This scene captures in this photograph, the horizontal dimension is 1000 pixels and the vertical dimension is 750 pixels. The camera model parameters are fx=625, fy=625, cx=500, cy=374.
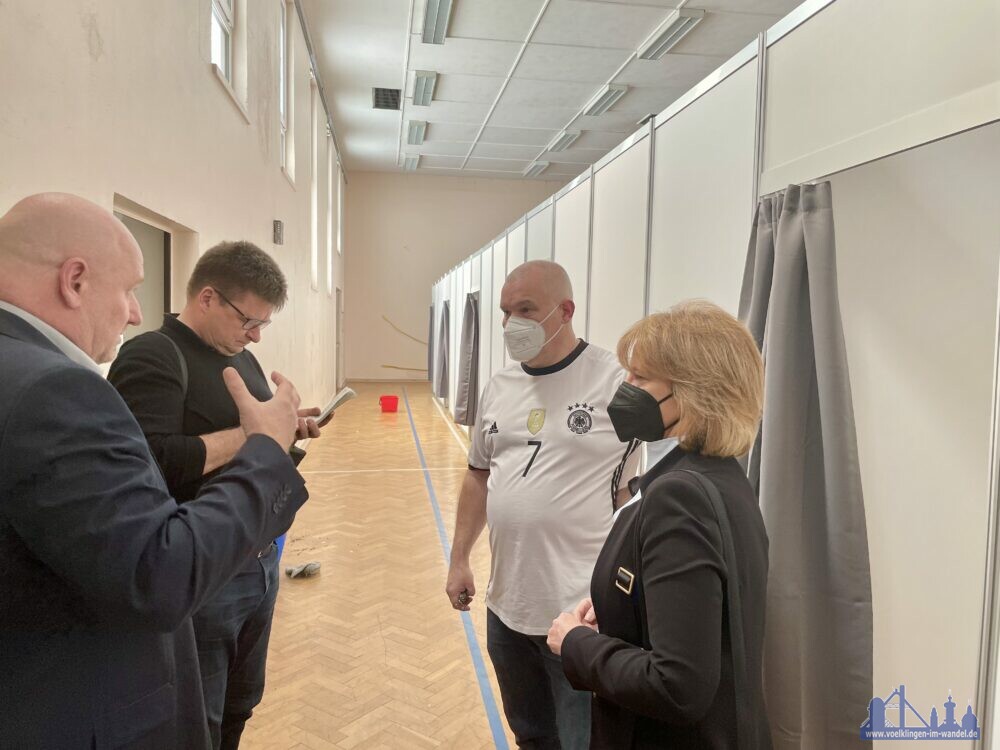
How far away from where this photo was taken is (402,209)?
52.1 feet

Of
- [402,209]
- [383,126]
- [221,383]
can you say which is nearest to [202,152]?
[221,383]

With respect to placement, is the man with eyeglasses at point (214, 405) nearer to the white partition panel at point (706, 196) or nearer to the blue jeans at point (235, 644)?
the blue jeans at point (235, 644)

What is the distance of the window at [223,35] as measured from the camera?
4214 mm

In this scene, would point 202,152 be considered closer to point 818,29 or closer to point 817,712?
point 818,29

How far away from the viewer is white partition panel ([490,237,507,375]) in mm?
6508

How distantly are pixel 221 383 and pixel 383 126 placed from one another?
11.4 m

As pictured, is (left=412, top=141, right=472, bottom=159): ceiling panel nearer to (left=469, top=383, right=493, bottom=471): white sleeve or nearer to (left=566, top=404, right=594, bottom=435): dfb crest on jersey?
(left=469, top=383, right=493, bottom=471): white sleeve

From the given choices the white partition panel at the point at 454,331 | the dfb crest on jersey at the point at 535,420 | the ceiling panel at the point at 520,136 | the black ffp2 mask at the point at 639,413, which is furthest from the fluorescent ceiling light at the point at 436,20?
the black ffp2 mask at the point at 639,413

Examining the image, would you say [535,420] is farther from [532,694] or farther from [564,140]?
[564,140]

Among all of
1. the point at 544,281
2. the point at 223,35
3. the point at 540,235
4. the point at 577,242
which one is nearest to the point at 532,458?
the point at 544,281

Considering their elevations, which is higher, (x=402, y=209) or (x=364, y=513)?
(x=402, y=209)

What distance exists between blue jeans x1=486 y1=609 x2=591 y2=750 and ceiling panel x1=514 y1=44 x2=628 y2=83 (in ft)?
26.9

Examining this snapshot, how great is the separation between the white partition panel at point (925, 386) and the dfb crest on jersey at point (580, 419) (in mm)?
682

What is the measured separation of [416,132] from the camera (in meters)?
12.2
